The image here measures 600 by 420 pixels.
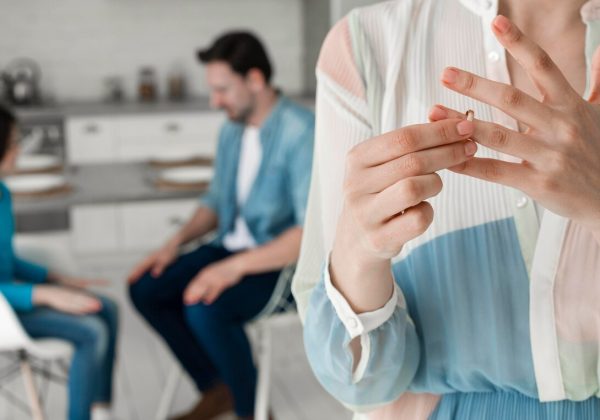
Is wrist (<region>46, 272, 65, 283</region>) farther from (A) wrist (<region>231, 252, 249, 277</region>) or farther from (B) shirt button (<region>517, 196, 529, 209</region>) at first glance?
(B) shirt button (<region>517, 196, 529, 209</region>)

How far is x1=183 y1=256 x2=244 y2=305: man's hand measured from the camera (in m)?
2.54

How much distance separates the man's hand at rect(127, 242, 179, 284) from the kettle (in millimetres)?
2511

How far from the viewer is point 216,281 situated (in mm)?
2547

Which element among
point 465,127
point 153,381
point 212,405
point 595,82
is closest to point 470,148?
point 465,127

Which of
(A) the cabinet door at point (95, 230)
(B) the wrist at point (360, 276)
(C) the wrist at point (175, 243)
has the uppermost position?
(B) the wrist at point (360, 276)

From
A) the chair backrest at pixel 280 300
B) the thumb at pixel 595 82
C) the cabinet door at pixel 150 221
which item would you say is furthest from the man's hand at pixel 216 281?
the cabinet door at pixel 150 221

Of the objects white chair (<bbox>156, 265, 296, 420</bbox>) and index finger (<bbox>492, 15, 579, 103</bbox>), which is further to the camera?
white chair (<bbox>156, 265, 296, 420</bbox>)

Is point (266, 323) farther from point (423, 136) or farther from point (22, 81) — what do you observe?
point (22, 81)

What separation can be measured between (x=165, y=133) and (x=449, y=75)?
4.28 meters

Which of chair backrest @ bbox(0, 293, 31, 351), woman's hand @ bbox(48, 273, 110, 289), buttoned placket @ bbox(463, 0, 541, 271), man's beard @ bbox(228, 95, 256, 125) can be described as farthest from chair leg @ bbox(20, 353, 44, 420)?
buttoned placket @ bbox(463, 0, 541, 271)

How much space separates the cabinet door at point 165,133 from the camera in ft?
15.9

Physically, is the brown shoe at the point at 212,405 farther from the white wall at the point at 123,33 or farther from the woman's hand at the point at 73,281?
the white wall at the point at 123,33

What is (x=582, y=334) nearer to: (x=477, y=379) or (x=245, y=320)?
(x=477, y=379)

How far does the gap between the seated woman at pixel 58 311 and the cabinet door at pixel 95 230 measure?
2159mm
